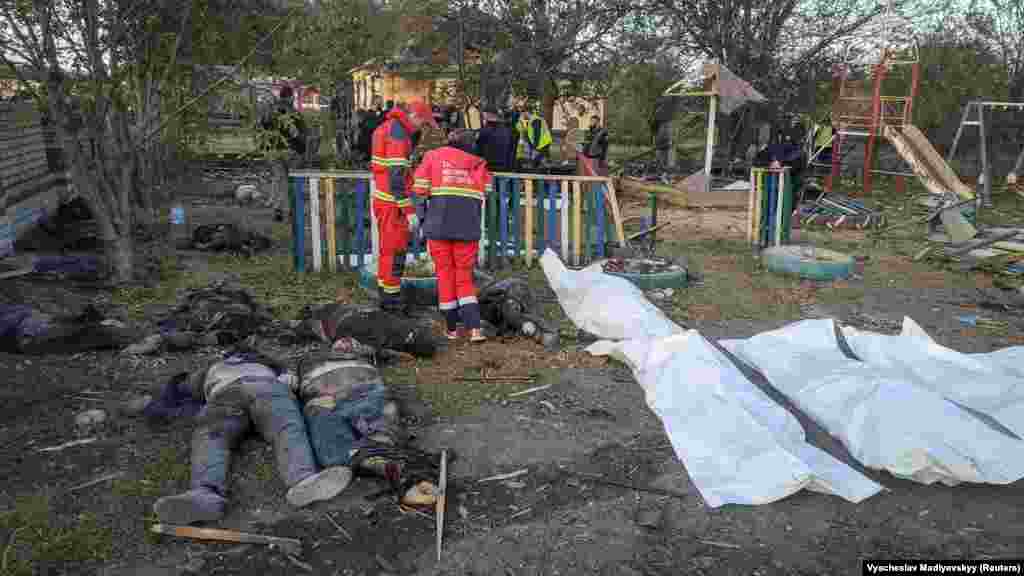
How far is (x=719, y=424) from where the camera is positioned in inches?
164

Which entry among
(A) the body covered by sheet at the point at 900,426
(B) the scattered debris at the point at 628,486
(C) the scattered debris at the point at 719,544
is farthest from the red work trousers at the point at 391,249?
(C) the scattered debris at the point at 719,544

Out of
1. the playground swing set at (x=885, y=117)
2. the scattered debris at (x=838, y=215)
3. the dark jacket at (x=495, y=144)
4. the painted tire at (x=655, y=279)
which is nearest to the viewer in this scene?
the painted tire at (x=655, y=279)

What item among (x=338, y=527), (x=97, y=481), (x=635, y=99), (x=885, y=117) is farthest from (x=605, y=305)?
(x=635, y=99)

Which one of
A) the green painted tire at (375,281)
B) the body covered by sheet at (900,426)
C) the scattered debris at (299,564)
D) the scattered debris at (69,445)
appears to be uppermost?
the green painted tire at (375,281)

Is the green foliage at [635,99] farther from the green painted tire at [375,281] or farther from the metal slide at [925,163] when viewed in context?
the green painted tire at [375,281]

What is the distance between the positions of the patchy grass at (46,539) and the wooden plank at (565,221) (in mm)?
6066

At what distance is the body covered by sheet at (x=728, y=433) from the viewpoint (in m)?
3.64

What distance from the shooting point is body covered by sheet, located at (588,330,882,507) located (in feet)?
11.9

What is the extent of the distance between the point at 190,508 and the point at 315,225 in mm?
5178

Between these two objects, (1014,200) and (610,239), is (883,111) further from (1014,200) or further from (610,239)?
(610,239)

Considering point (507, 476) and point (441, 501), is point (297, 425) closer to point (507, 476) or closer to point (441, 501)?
point (441, 501)

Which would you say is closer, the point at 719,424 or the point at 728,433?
the point at 728,433

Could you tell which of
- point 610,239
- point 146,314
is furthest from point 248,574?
point 610,239

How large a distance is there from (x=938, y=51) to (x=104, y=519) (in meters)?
20.6
